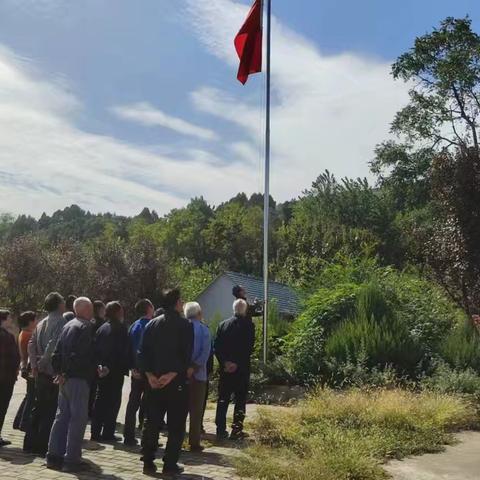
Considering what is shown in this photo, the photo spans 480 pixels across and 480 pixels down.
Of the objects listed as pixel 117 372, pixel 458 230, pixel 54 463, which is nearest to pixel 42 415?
pixel 54 463

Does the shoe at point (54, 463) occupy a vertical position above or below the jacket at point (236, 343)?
below

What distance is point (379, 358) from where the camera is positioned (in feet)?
38.6

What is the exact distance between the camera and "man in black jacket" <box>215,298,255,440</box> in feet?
28.4

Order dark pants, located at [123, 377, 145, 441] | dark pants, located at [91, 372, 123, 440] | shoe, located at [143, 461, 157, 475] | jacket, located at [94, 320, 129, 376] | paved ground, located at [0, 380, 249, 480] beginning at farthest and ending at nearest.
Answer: dark pants, located at [91, 372, 123, 440], jacket, located at [94, 320, 129, 376], dark pants, located at [123, 377, 145, 441], shoe, located at [143, 461, 157, 475], paved ground, located at [0, 380, 249, 480]

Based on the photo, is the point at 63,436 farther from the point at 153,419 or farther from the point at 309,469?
the point at 309,469

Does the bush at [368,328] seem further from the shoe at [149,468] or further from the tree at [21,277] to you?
the tree at [21,277]

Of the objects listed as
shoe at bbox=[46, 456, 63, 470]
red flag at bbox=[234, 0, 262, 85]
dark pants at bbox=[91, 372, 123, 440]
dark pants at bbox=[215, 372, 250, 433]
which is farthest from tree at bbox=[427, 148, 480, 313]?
shoe at bbox=[46, 456, 63, 470]

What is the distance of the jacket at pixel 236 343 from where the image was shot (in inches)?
343

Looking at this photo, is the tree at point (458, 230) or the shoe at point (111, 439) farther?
the tree at point (458, 230)

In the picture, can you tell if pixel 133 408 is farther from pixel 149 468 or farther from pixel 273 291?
pixel 273 291

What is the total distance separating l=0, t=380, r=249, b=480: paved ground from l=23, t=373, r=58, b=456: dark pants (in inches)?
6.1

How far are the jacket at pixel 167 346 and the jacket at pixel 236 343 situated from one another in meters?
A: 1.93

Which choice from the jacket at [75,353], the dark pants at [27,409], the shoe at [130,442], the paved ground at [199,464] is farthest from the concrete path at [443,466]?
the dark pants at [27,409]

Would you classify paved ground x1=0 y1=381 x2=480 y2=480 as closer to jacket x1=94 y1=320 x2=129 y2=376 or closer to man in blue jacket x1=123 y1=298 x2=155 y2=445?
man in blue jacket x1=123 y1=298 x2=155 y2=445
